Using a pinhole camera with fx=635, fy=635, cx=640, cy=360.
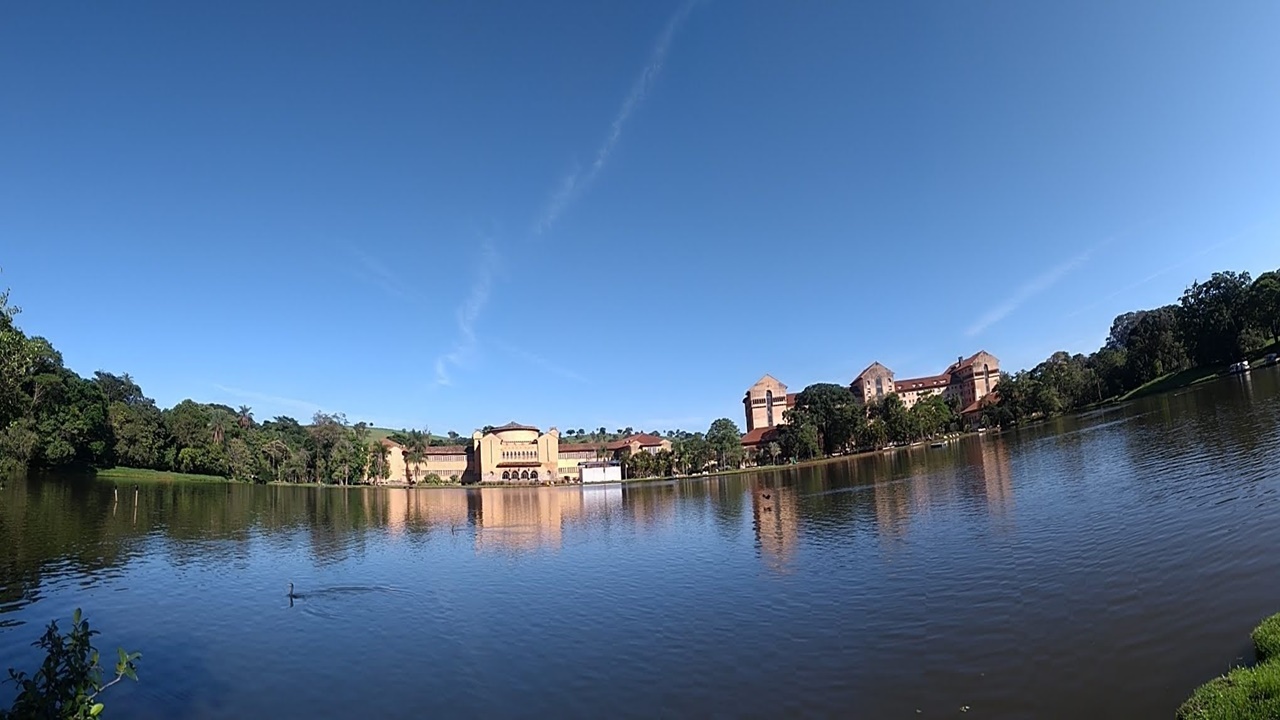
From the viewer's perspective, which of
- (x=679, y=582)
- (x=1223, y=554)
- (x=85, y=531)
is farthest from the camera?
(x=85, y=531)

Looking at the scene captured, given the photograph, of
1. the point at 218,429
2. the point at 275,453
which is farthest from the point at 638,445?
the point at 218,429

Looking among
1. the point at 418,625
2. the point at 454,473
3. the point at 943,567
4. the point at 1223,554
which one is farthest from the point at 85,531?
the point at 454,473

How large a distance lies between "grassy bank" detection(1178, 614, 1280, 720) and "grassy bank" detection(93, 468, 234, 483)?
4882 inches

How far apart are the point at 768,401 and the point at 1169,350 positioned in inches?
3631

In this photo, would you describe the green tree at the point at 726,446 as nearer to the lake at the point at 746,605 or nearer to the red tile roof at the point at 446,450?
the red tile roof at the point at 446,450

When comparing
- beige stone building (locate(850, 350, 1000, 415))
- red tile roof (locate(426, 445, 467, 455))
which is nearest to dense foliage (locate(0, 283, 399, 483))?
red tile roof (locate(426, 445, 467, 455))

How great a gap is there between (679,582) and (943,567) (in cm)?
1031

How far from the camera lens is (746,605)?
21.8 m

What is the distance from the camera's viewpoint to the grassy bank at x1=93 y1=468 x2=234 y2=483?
100988mm

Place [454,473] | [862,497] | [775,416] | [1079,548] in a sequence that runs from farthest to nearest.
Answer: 1. [775,416]
2. [454,473]
3. [862,497]
4. [1079,548]

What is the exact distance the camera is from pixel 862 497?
48625 millimetres

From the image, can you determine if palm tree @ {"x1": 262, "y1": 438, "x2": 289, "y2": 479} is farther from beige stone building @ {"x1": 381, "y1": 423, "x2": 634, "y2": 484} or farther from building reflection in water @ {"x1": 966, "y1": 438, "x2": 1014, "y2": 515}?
building reflection in water @ {"x1": 966, "y1": 438, "x2": 1014, "y2": 515}

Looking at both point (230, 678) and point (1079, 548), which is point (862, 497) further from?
point (230, 678)

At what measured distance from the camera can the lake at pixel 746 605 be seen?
13680 mm
